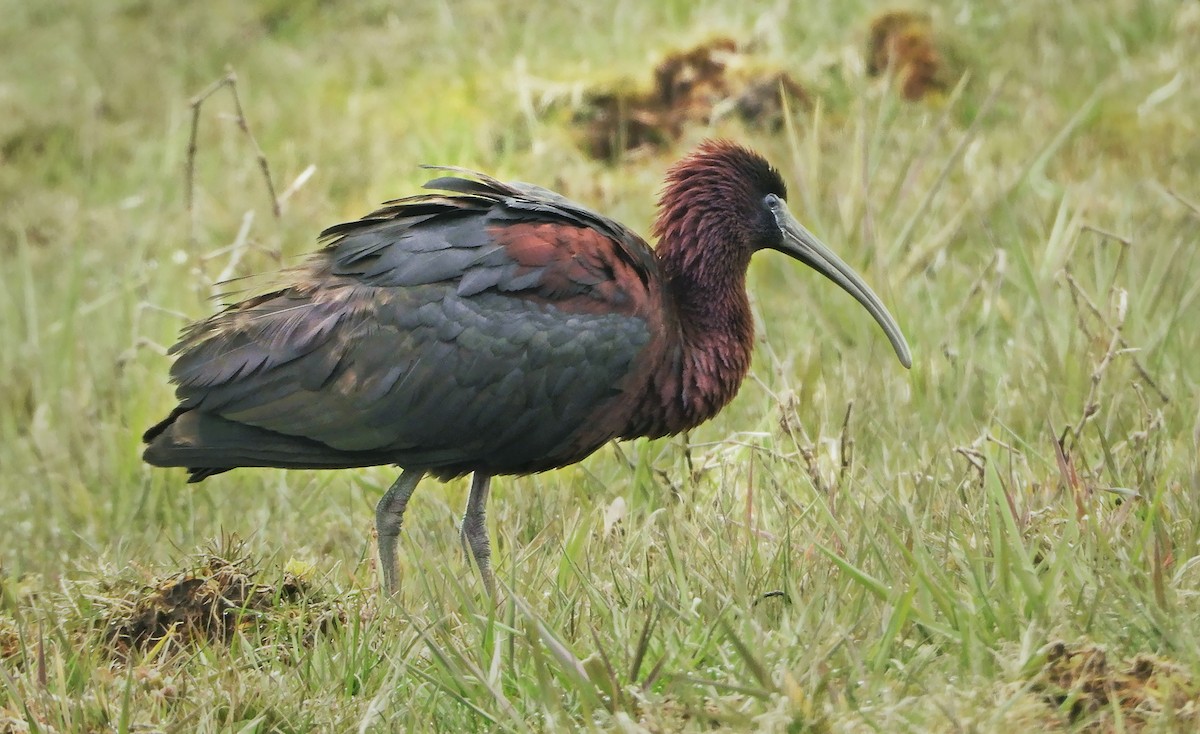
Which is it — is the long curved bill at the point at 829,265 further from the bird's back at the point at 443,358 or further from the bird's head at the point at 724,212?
the bird's back at the point at 443,358

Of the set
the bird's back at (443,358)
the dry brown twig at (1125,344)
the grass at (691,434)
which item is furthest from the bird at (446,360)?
the dry brown twig at (1125,344)

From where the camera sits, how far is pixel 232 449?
4.27 m

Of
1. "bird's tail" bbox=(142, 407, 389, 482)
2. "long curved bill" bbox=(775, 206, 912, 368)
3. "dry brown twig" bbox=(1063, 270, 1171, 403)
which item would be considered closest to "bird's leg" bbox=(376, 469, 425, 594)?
→ "bird's tail" bbox=(142, 407, 389, 482)

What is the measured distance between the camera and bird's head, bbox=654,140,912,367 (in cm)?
469

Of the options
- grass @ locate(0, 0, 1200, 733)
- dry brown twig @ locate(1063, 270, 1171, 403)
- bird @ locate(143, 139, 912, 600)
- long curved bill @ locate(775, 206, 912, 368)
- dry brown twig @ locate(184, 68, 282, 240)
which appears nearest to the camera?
grass @ locate(0, 0, 1200, 733)

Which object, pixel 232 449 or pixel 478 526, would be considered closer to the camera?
pixel 232 449

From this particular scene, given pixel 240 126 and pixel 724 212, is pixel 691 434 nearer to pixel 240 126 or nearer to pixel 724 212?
pixel 724 212

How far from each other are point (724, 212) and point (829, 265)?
1.52ft

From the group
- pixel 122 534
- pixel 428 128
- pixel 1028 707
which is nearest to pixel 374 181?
pixel 428 128

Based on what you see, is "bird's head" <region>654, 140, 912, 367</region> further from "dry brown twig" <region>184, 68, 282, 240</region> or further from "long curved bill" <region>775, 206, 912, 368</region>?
"dry brown twig" <region>184, 68, 282, 240</region>

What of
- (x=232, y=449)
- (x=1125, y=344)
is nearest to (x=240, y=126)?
(x=232, y=449)

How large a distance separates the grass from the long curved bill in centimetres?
27

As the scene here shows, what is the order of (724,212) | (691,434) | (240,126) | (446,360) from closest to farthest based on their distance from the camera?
(446,360)
(724,212)
(691,434)
(240,126)

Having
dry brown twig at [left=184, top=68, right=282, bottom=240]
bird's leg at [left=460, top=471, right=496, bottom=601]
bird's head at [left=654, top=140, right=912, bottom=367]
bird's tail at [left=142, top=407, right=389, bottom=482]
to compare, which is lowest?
bird's leg at [left=460, top=471, right=496, bottom=601]
